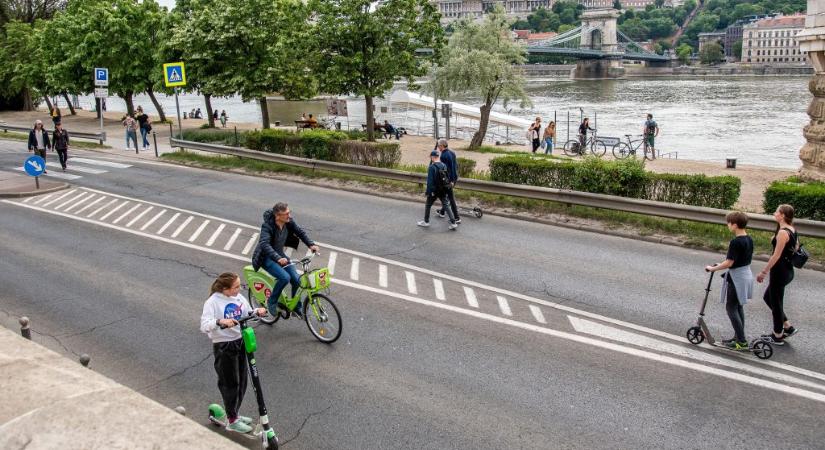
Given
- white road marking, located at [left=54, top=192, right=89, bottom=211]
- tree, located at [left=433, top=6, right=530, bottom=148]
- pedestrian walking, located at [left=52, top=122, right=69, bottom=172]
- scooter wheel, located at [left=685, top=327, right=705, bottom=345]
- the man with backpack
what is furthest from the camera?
tree, located at [left=433, top=6, right=530, bottom=148]

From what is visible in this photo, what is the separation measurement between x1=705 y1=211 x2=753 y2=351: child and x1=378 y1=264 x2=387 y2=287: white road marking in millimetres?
4969

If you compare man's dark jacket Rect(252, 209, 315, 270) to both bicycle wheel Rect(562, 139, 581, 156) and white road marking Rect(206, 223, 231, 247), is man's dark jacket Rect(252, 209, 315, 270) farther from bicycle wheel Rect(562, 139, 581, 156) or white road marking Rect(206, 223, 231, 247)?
bicycle wheel Rect(562, 139, 581, 156)

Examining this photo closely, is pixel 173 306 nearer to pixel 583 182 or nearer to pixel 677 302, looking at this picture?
pixel 677 302

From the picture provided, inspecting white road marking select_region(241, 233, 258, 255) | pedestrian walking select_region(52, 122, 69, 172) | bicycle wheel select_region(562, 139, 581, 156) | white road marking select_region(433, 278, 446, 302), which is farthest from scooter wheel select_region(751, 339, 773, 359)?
bicycle wheel select_region(562, 139, 581, 156)

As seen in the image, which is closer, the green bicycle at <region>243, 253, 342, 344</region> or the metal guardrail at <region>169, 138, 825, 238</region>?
the green bicycle at <region>243, 253, 342, 344</region>

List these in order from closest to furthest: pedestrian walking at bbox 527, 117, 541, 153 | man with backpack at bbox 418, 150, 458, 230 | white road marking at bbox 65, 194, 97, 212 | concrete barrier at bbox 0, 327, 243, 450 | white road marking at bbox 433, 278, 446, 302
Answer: concrete barrier at bbox 0, 327, 243, 450
white road marking at bbox 433, 278, 446, 302
man with backpack at bbox 418, 150, 458, 230
white road marking at bbox 65, 194, 97, 212
pedestrian walking at bbox 527, 117, 541, 153

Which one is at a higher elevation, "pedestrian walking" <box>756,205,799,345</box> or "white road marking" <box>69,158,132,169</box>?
"white road marking" <box>69,158,132,169</box>

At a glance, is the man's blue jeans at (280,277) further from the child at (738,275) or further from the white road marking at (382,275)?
the child at (738,275)

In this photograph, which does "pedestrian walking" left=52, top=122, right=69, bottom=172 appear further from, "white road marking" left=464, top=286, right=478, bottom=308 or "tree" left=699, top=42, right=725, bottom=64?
"tree" left=699, top=42, right=725, bottom=64

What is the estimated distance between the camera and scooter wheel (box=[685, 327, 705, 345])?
845cm

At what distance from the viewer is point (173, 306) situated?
34.1 ft

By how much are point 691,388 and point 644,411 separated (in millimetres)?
807

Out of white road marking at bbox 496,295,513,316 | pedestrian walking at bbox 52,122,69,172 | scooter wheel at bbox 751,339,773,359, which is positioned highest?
pedestrian walking at bbox 52,122,69,172

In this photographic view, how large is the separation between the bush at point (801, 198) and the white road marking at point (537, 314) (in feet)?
20.9
